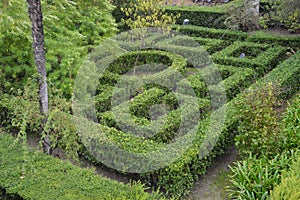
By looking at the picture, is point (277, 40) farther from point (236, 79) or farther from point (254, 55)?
point (236, 79)

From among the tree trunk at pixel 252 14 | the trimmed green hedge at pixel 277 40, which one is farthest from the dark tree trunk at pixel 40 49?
the tree trunk at pixel 252 14

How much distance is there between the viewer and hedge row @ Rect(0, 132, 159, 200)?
5.15m

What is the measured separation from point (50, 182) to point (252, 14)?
39.3 feet

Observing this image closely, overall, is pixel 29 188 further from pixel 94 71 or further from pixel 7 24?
pixel 94 71

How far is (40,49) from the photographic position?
19.7 ft

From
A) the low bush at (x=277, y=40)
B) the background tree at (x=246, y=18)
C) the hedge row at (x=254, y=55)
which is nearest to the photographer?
the hedge row at (x=254, y=55)

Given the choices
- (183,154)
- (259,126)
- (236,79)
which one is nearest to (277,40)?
(236,79)

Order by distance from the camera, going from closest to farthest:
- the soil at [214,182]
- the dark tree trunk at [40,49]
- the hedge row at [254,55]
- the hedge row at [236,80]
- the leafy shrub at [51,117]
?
1. the dark tree trunk at [40,49]
2. the leafy shrub at [51,117]
3. the soil at [214,182]
4. the hedge row at [236,80]
5. the hedge row at [254,55]

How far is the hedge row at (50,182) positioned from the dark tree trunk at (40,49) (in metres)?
0.80

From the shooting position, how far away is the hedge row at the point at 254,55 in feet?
34.2

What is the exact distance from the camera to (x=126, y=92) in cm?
891

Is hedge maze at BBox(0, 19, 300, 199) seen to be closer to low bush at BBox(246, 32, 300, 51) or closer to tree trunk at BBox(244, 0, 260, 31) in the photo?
low bush at BBox(246, 32, 300, 51)

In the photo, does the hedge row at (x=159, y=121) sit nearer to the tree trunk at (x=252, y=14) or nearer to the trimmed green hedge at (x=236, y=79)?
the trimmed green hedge at (x=236, y=79)

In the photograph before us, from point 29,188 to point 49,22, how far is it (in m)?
4.64
